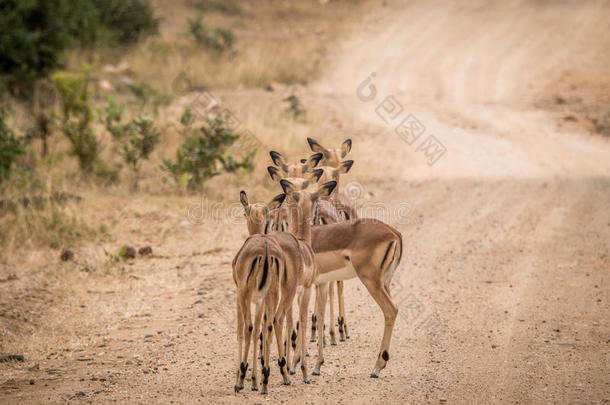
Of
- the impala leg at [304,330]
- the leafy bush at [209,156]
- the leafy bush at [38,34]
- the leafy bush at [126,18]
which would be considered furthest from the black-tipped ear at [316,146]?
the leafy bush at [126,18]

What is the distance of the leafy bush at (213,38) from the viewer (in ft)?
79.0

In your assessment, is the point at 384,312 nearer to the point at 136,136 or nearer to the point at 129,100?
the point at 136,136

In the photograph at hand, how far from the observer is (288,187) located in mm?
6973

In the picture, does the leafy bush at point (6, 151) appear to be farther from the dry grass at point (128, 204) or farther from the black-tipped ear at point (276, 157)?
the black-tipped ear at point (276, 157)

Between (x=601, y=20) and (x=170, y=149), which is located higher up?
(x=601, y=20)

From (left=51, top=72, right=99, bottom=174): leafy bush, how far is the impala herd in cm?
744

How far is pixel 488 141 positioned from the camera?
17.8 metres

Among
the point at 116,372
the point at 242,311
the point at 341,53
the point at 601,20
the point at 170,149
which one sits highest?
the point at 601,20

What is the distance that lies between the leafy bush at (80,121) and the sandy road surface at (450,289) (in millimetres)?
3548

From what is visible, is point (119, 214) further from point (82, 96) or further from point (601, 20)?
point (601, 20)

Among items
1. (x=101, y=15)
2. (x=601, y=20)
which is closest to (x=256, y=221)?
(x=101, y=15)

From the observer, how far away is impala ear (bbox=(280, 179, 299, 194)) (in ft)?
22.7

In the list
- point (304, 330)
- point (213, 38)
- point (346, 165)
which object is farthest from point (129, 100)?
point (304, 330)

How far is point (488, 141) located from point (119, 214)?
9.81 m
